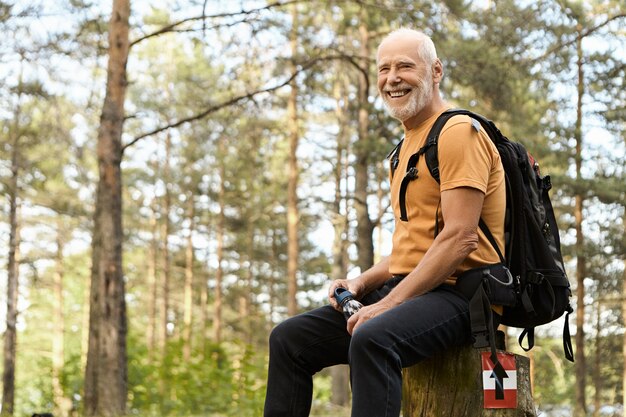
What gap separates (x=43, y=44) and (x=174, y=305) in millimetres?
28909

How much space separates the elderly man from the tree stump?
0.34 ft

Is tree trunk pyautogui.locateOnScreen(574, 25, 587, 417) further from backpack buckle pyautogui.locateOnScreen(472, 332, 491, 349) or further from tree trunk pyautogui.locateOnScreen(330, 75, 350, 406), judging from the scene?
backpack buckle pyautogui.locateOnScreen(472, 332, 491, 349)

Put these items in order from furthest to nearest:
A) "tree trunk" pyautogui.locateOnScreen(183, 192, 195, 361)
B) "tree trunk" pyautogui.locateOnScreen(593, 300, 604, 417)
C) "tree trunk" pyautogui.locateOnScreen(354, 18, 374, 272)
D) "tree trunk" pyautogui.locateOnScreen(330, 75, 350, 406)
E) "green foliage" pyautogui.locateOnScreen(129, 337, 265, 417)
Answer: "tree trunk" pyautogui.locateOnScreen(183, 192, 195, 361) < "tree trunk" pyautogui.locateOnScreen(593, 300, 604, 417) < "tree trunk" pyautogui.locateOnScreen(330, 75, 350, 406) < "tree trunk" pyautogui.locateOnScreen(354, 18, 374, 272) < "green foliage" pyautogui.locateOnScreen(129, 337, 265, 417)

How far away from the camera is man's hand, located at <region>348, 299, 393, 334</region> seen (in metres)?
2.93

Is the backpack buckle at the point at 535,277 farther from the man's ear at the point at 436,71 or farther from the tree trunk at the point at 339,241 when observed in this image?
the tree trunk at the point at 339,241

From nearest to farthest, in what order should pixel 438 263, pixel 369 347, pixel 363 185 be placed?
pixel 369 347, pixel 438 263, pixel 363 185

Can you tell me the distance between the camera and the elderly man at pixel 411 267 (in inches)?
109

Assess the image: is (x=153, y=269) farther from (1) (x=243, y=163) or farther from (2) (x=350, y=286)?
(2) (x=350, y=286)

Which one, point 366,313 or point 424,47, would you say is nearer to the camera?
point 366,313

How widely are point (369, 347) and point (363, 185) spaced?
559 inches

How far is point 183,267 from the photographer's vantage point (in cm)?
3228

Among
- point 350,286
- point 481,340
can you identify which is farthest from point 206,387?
point 481,340

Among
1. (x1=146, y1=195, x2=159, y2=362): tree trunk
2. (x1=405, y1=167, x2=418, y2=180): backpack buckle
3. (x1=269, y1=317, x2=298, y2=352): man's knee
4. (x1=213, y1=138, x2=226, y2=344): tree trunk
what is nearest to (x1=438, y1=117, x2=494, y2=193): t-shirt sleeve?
(x1=405, y1=167, x2=418, y2=180): backpack buckle

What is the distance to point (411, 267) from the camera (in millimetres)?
3107
